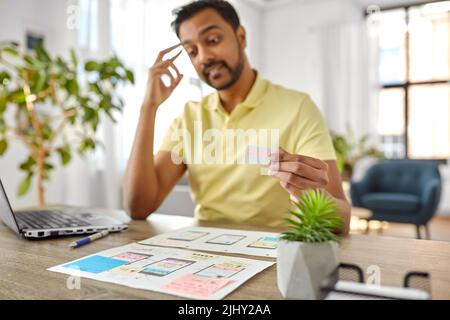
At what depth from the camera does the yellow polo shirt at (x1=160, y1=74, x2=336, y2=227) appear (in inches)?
44.5

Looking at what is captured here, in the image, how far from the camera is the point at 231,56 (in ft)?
4.09

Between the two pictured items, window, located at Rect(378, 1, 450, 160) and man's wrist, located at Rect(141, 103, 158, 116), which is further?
window, located at Rect(378, 1, 450, 160)

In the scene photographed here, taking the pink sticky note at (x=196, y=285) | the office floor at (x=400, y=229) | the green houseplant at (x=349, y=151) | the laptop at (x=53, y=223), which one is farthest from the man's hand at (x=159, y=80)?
the office floor at (x=400, y=229)

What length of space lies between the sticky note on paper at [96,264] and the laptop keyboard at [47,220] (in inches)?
10.3

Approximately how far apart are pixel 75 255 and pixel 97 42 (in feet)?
9.01

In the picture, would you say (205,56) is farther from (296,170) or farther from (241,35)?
(296,170)

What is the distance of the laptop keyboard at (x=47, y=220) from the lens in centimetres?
88

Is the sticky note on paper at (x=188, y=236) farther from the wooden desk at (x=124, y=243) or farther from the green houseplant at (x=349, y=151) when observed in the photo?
the green houseplant at (x=349, y=151)

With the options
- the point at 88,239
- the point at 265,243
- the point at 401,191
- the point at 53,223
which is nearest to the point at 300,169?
the point at 265,243

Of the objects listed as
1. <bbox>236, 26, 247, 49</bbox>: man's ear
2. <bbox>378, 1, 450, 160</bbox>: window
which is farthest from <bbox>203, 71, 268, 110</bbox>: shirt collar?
<bbox>378, 1, 450, 160</bbox>: window

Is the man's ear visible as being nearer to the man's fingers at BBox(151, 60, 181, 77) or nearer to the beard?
the beard

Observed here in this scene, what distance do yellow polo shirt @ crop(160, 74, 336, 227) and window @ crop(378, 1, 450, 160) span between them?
4.35m

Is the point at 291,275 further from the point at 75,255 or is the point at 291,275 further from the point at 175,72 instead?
the point at 175,72
